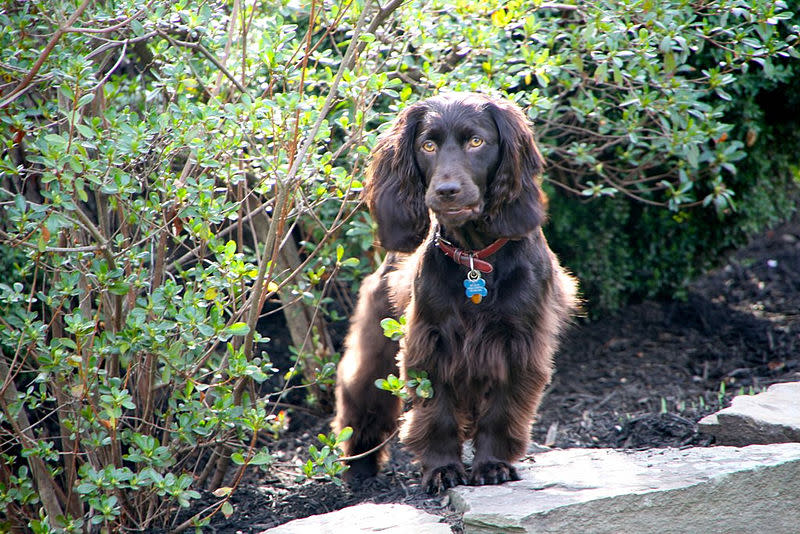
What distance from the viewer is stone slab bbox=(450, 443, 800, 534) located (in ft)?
9.02

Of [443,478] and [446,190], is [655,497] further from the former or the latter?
[446,190]

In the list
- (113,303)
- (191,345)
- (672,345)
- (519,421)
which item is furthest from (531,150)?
(672,345)

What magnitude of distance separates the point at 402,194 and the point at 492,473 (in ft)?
3.54

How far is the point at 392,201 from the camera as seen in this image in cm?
336

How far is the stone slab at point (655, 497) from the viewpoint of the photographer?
2.75m

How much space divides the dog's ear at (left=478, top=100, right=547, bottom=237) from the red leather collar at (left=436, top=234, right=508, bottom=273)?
0.20 feet

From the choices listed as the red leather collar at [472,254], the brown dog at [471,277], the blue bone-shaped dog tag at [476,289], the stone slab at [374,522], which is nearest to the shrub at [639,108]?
the brown dog at [471,277]

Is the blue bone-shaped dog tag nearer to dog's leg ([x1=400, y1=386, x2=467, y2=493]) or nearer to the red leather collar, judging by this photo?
the red leather collar

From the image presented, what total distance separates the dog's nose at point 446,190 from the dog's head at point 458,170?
0.4 inches

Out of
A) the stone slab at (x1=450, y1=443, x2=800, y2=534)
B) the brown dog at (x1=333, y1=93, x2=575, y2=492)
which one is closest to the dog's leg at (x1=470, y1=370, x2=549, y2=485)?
the brown dog at (x1=333, y1=93, x2=575, y2=492)

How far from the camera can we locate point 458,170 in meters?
3.10

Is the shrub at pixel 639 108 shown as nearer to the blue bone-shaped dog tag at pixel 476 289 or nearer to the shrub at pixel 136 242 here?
the shrub at pixel 136 242

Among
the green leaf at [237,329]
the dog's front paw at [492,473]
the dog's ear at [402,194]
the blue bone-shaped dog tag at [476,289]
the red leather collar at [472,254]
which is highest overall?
the dog's ear at [402,194]

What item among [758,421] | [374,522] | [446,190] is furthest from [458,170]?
[758,421]
